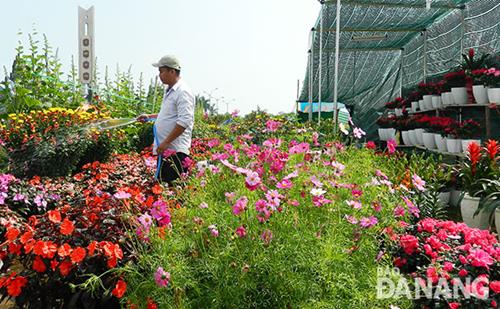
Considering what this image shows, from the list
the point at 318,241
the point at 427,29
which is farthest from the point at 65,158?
the point at 427,29

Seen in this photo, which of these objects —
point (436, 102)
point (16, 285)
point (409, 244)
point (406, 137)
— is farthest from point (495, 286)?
point (406, 137)

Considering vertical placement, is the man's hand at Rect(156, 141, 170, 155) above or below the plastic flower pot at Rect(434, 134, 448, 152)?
below

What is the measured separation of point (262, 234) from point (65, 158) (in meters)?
4.42

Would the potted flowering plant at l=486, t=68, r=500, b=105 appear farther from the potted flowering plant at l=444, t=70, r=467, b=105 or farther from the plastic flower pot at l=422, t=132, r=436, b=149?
the plastic flower pot at l=422, t=132, r=436, b=149

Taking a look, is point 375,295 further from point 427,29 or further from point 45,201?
point 427,29

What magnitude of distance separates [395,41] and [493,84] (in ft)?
21.3

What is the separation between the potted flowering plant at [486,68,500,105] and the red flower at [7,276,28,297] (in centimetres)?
523

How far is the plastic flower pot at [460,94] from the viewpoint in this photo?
6742 mm

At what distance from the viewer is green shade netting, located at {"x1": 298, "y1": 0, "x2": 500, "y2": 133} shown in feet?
26.8

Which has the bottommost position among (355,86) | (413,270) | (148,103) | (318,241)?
(413,270)

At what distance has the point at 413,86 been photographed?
40.9 feet

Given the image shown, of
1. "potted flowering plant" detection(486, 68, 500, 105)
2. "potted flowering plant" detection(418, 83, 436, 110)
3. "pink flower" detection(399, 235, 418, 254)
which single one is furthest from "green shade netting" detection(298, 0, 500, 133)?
"pink flower" detection(399, 235, 418, 254)

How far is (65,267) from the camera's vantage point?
86.7 inches

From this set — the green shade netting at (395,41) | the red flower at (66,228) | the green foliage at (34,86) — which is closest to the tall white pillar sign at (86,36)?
the green foliage at (34,86)
